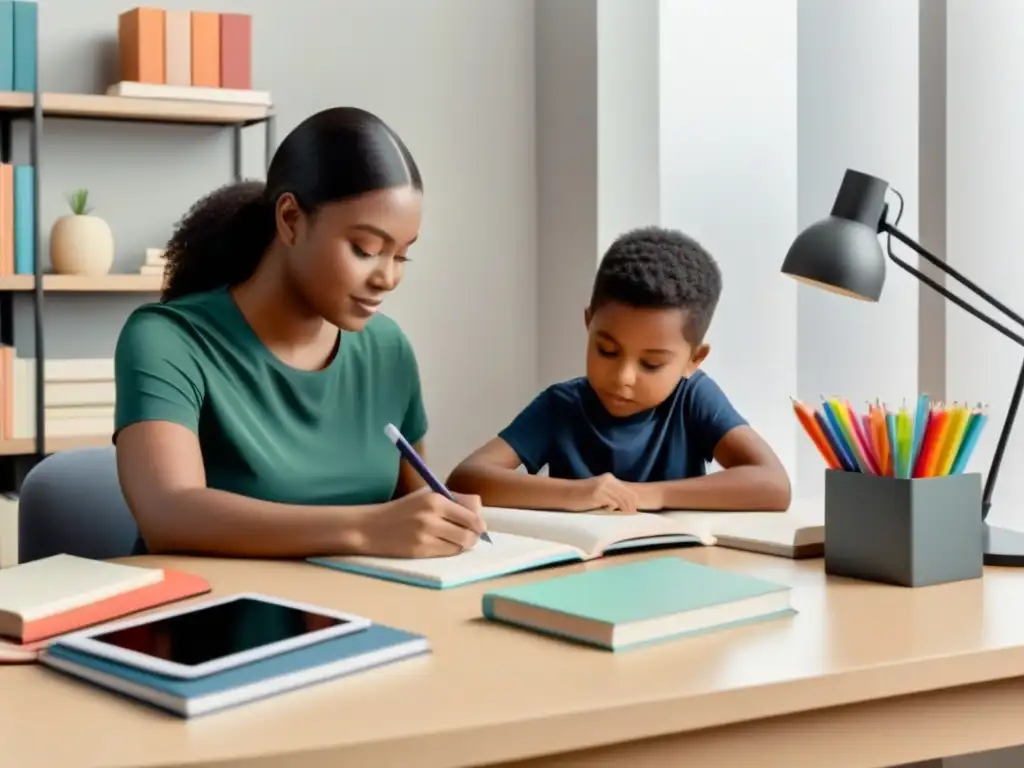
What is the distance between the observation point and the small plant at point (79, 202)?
10.5 ft

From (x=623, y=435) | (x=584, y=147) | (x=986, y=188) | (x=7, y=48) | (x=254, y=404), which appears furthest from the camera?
(x=584, y=147)

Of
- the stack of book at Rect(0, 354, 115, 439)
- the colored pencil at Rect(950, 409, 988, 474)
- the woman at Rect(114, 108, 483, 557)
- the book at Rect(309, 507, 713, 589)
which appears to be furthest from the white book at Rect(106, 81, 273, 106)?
the colored pencil at Rect(950, 409, 988, 474)

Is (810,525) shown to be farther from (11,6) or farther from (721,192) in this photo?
(11,6)

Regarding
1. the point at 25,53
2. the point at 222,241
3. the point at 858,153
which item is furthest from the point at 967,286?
the point at 25,53

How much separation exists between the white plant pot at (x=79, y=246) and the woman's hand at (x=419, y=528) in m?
2.12

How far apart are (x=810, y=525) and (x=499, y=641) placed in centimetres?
55

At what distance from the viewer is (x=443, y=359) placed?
12.3ft

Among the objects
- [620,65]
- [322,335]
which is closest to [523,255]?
[620,65]

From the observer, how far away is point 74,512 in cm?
161

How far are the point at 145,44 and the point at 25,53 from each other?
0.91 feet

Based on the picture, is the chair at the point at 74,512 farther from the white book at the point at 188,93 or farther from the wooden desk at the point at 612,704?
the white book at the point at 188,93

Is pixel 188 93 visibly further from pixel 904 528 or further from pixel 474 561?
pixel 904 528

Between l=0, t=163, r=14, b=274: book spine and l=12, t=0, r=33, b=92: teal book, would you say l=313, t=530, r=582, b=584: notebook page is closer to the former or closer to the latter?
l=0, t=163, r=14, b=274: book spine

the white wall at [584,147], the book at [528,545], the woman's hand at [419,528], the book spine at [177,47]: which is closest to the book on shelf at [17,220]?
the book spine at [177,47]
